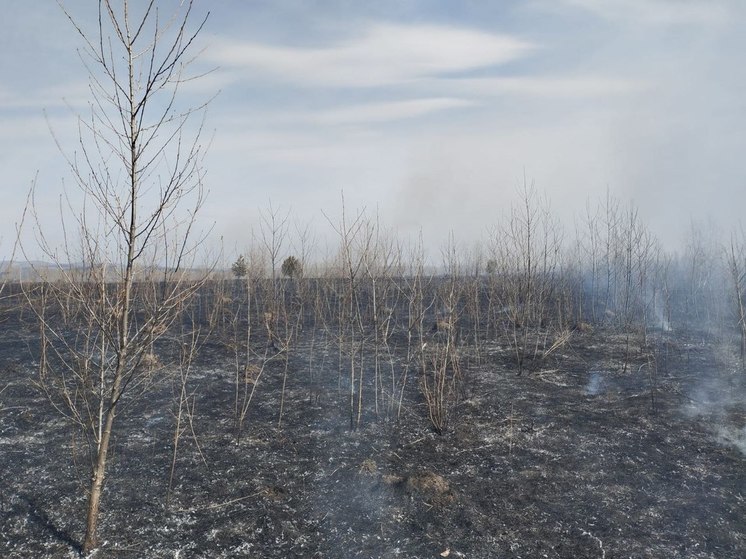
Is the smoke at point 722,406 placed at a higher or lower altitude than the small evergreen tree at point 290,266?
lower

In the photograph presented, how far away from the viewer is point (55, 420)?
22.2ft

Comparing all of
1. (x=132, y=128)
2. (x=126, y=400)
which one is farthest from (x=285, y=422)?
(x=132, y=128)

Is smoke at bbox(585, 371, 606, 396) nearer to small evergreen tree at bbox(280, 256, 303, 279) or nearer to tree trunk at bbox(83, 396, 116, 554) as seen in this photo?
tree trunk at bbox(83, 396, 116, 554)

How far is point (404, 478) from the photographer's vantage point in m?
5.41

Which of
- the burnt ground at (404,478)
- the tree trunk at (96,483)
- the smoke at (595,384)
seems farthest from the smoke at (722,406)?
the tree trunk at (96,483)

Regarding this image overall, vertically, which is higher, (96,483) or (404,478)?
(96,483)

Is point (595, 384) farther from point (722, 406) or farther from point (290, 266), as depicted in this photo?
point (290, 266)

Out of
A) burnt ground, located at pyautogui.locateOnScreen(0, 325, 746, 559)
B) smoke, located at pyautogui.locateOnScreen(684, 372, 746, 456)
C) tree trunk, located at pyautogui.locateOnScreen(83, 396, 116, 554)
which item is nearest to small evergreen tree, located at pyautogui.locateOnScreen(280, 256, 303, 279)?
burnt ground, located at pyautogui.locateOnScreen(0, 325, 746, 559)

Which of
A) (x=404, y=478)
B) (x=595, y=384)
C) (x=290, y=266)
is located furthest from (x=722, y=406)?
(x=290, y=266)

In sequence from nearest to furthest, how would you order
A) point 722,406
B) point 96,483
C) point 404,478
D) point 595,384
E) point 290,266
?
point 96,483 < point 404,478 < point 722,406 < point 595,384 < point 290,266

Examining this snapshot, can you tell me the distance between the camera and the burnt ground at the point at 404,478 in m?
4.41

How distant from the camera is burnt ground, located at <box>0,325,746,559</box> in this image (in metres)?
4.41

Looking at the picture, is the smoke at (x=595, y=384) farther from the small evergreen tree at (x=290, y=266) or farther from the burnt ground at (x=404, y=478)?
the small evergreen tree at (x=290, y=266)

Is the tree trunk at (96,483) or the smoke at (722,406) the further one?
the smoke at (722,406)
